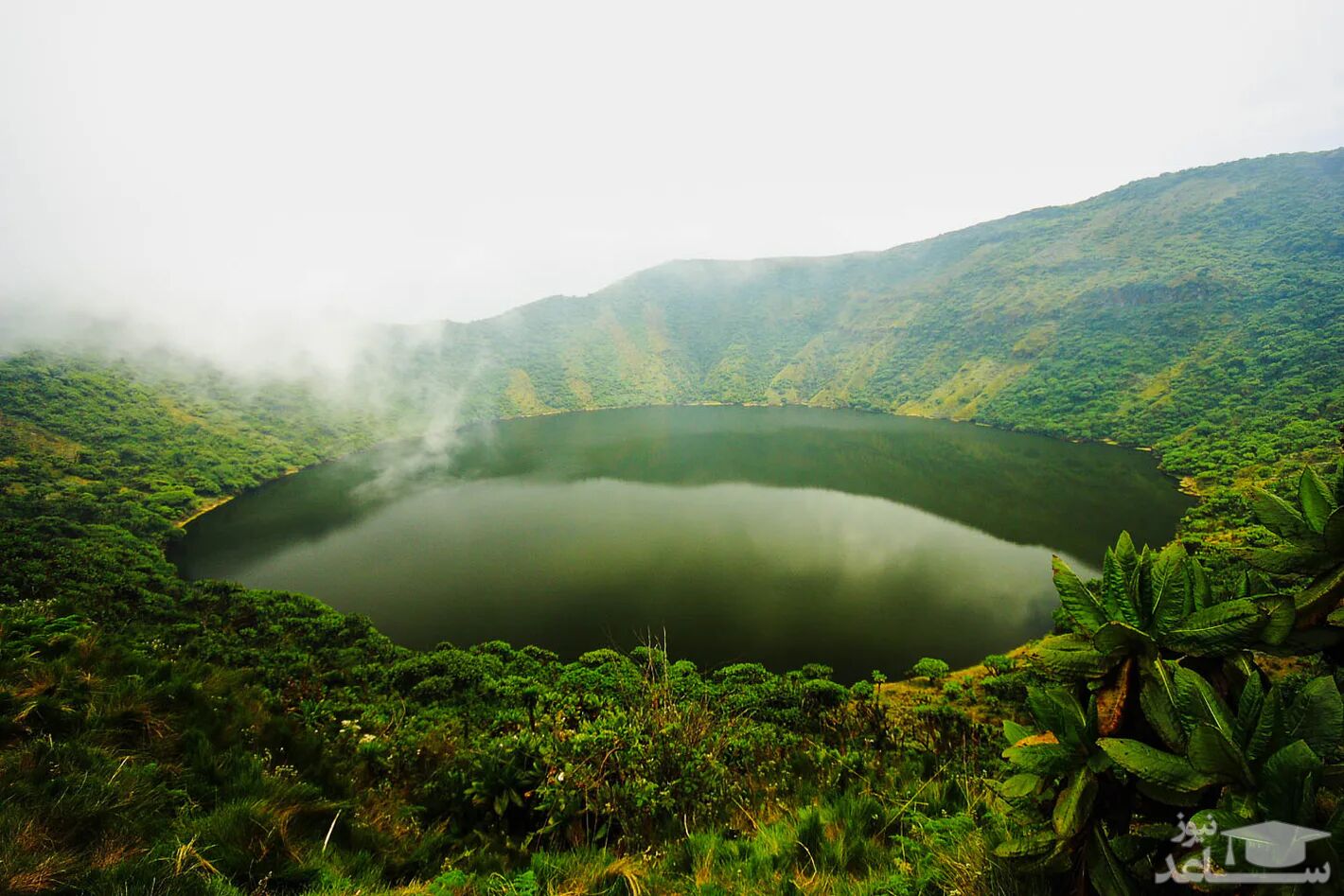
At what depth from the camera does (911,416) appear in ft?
287

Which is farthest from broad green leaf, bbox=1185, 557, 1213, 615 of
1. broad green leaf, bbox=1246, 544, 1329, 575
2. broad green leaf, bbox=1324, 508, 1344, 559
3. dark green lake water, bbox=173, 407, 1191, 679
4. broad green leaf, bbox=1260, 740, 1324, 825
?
dark green lake water, bbox=173, 407, 1191, 679

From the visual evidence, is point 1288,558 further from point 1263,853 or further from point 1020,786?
point 1020,786

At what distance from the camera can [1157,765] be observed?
3.82 ft

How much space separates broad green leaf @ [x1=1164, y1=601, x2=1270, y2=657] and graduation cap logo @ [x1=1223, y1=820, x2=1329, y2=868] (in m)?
0.39

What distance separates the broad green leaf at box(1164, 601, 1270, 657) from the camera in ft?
4.03

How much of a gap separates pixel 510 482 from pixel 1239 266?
12527 centimetres

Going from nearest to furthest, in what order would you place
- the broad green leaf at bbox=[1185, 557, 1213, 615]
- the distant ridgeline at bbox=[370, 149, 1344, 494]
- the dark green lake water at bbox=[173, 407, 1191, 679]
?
1. the broad green leaf at bbox=[1185, 557, 1213, 615]
2. the dark green lake water at bbox=[173, 407, 1191, 679]
3. the distant ridgeline at bbox=[370, 149, 1344, 494]

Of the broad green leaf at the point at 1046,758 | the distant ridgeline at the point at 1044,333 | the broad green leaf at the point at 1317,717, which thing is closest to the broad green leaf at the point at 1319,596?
the broad green leaf at the point at 1317,717

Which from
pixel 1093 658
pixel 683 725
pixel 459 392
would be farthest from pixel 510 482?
pixel 459 392

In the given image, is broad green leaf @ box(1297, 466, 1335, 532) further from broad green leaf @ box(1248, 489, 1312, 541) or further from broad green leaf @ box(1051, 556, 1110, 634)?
broad green leaf @ box(1051, 556, 1110, 634)

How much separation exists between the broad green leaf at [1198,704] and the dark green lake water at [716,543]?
11.1 m

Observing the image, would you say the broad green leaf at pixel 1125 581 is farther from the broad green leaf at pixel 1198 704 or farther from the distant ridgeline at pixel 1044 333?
the distant ridgeline at pixel 1044 333

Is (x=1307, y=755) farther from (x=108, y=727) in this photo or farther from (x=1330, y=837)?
(x=108, y=727)

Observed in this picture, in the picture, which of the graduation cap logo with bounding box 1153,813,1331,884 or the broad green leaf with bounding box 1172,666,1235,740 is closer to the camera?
the graduation cap logo with bounding box 1153,813,1331,884
